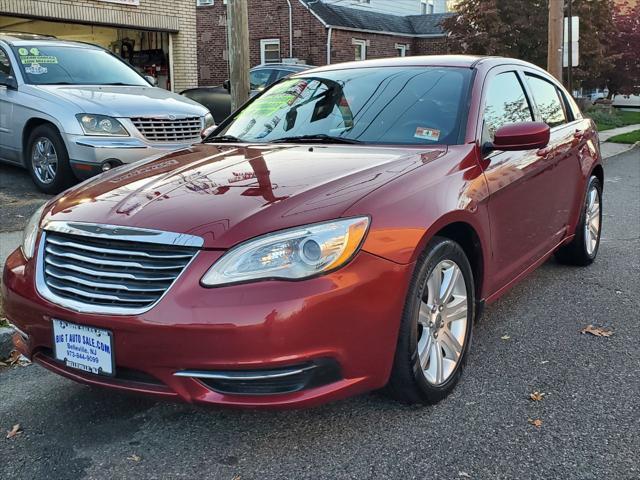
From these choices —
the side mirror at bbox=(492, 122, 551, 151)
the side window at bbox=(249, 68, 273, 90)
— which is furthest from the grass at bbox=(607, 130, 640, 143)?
the side mirror at bbox=(492, 122, 551, 151)

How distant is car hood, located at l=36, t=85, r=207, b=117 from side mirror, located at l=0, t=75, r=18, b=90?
12.9 inches

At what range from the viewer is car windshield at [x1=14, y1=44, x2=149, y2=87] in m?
7.72

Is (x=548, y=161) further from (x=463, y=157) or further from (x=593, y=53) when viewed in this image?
(x=593, y=53)

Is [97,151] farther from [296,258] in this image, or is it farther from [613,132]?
[613,132]

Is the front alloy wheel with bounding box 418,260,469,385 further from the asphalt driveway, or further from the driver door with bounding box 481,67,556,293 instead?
the driver door with bounding box 481,67,556,293

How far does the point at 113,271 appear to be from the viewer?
256cm

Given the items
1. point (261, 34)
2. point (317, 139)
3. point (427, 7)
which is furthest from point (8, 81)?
point (427, 7)

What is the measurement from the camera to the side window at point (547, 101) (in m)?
4.52

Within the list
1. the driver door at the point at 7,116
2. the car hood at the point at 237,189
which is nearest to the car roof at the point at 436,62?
the car hood at the point at 237,189

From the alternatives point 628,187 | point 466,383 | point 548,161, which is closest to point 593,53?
point 628,187

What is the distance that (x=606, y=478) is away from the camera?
2.53 metres

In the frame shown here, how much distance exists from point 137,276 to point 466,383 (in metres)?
1.72

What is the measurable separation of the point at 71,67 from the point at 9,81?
74 centimetres

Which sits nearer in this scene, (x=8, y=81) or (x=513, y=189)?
(x=513, y=189)
